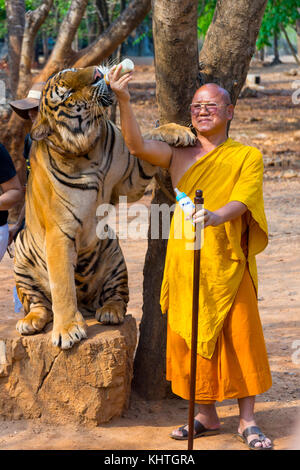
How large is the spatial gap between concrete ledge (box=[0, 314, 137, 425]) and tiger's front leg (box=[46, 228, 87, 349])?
4.1 inches

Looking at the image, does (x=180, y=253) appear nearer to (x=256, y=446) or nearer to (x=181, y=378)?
(x=181, y=378)

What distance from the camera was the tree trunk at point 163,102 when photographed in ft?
12.9

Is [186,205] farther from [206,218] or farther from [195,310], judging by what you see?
[195,310]

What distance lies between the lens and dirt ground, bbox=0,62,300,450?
3.99m

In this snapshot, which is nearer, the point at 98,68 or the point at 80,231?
the point at 98,68

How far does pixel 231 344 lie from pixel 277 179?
8.70 m

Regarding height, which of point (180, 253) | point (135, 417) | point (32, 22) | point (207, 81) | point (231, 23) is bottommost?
point (135, 417)

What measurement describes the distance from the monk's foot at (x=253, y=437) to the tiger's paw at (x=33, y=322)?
137 centimetres

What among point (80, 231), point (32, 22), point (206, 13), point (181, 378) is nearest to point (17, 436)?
point (181, 378)

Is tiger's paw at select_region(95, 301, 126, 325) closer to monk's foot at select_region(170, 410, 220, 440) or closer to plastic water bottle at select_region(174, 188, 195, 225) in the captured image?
monk's foot at select_region(170, 410, 220, 440)

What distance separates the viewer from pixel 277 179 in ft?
39.9

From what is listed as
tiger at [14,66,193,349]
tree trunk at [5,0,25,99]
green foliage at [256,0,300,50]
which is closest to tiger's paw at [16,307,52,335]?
tiger at [14,66,193,349]

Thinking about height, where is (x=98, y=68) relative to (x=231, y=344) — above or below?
above

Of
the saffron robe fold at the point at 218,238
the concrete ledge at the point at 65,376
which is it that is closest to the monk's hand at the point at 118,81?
the saffron robe fold at the point at 218,238
